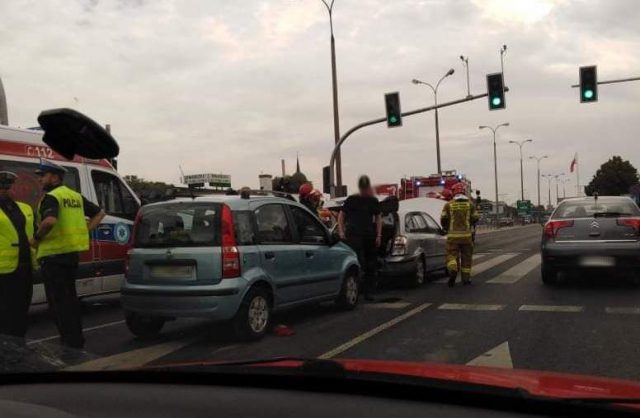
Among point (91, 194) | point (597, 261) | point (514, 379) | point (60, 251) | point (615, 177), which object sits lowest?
point (597, 261)

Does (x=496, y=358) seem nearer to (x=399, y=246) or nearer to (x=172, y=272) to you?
(x=172, y=272)

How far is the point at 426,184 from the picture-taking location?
95.0 feet

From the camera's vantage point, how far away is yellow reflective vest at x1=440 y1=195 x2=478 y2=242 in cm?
1090

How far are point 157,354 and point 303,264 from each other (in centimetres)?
207

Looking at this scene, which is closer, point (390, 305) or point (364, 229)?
point (390, 305)

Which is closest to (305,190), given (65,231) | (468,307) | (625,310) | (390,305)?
(390,305)

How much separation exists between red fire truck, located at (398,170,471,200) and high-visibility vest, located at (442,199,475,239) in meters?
17.0

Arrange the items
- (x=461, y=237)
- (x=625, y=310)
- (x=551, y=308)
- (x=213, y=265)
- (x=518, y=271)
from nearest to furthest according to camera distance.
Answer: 1. (x=213, y=265)
2. (x=625, y=310)
3. (x=551, y=308)
4. (x=461, y=237)
5. (x=518, y=271)

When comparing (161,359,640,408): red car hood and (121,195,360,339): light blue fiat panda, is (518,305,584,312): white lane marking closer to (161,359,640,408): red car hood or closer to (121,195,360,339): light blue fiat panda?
(121,195,360,339): light blue fiat panda

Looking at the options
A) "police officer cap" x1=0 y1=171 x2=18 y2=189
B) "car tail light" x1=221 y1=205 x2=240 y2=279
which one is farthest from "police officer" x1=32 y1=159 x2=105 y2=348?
"car tail light" x1=221 y1=205 x2=240 y2=279

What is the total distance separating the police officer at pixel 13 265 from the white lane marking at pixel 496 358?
155 inches

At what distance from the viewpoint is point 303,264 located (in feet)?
24.8

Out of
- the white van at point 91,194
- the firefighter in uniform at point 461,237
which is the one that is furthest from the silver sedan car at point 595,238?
the white van at point 91,194

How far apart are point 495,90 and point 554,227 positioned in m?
11.9
